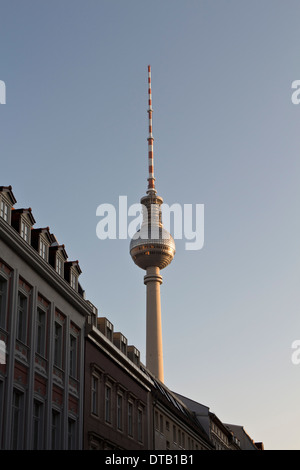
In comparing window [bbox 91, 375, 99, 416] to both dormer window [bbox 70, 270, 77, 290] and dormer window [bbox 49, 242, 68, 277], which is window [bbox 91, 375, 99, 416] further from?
dormer window [bbox 49, 242, 68, 277]

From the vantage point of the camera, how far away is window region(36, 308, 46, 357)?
3394cm

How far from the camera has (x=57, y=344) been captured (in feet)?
120

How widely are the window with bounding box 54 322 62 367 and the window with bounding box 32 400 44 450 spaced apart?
3.11 metres

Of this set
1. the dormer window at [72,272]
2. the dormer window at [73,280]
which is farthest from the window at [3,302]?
the dormer window at [73,280]

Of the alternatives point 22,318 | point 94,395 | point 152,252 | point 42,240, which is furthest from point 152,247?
point 22,318

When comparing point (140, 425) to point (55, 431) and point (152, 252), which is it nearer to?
point (55, 431)

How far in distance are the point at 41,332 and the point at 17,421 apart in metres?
4.75

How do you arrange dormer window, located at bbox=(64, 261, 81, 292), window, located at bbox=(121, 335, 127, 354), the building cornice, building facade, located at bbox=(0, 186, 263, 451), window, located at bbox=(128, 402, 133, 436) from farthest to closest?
window, located at bbox=(121, 335, 127, 354) < window, located at bbox=(128, 402, 133, 436) < the building cornice < dormer window, located at bbox=(64, 261, 81, 292) < building facade, located at bbox=(0, 186, 263, 451)

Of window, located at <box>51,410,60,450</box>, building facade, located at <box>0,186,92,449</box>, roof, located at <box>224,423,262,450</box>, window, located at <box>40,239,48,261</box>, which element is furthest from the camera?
roof, located at <box>224,423,262,450</box>

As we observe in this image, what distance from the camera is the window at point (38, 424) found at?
32344 millimetres

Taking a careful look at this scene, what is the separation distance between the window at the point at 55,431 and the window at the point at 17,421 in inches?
149

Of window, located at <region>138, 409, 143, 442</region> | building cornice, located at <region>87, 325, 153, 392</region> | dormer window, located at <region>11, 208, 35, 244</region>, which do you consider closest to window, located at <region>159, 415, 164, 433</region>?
building cornice, located at <region>87, 325, 153, 392</region>

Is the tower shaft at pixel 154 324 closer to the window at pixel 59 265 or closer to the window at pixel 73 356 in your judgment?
the window at pixel 73 356
